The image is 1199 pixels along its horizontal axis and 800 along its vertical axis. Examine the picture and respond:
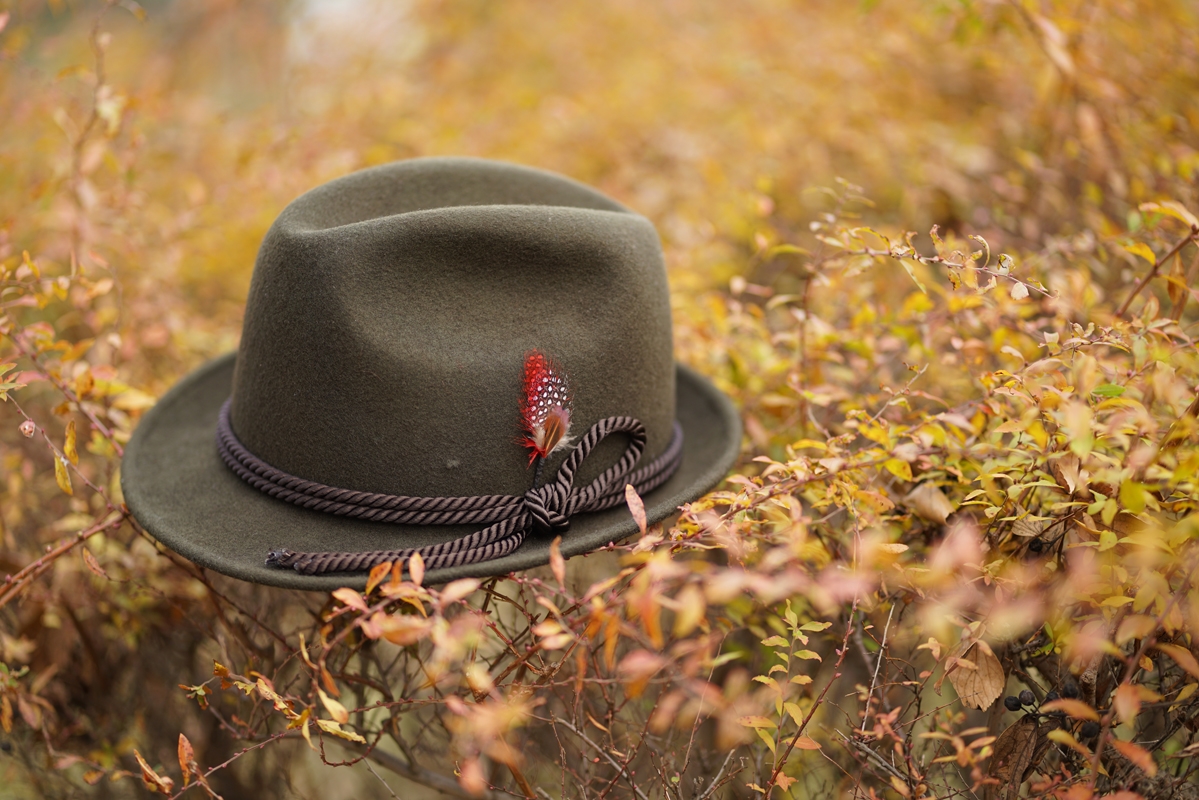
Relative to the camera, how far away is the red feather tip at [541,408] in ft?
3.95

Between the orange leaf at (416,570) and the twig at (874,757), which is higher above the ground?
the orange leaf at (416,570)

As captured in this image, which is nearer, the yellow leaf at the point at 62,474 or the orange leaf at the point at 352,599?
the orange leaf at the point at 352,599

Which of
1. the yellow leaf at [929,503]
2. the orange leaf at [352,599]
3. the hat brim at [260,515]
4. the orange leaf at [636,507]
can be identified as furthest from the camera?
the yellow leaf at [929,503]

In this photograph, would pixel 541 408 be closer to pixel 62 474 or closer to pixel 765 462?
pixel 765 462

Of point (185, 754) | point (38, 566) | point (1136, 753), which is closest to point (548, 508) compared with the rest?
point (185, 754)

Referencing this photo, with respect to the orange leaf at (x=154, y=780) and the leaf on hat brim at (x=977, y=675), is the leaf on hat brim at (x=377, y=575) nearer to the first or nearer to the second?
the orange leaf at (x=154, y=780)

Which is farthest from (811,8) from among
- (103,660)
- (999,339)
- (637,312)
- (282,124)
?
(103,660)

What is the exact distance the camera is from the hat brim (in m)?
1.17

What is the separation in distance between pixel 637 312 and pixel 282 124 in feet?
9.33

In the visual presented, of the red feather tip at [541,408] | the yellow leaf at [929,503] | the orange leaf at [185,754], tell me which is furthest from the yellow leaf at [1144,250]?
the orange leaf at [185,754]

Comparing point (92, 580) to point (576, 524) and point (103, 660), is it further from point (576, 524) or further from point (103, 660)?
point (576, 524)

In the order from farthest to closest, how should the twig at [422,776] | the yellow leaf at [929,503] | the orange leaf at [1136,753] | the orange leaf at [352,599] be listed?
the twig at [422,776] → the yellow leaf at [929,503] → the orange leaf at [352,599] → the orange leaf at [1136,753]

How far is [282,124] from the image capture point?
11.5ft

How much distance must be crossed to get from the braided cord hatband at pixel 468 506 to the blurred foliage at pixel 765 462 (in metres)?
0.11
